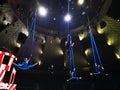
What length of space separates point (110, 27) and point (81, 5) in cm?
298

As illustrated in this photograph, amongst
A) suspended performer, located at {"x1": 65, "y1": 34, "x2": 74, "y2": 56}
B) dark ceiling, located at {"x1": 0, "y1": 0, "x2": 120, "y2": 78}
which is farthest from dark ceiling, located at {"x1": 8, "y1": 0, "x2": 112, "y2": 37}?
suspended performer, located at {"x1": 65, "y1": 34, "x2": 74, "y2": 56}

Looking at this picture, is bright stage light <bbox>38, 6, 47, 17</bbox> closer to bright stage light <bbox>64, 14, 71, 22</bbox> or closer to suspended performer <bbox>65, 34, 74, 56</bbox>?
bright stage light <bbox>64, 14, 71, 22</bbox>

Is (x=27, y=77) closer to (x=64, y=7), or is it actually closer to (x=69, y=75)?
(x=69, y=75)

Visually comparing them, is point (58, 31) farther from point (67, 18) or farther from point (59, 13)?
point (59, 13)

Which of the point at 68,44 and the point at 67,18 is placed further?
the point at 67,18

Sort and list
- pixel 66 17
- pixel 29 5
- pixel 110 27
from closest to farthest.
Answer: pixel 110 27
pixel 29 5
pixel 66 17

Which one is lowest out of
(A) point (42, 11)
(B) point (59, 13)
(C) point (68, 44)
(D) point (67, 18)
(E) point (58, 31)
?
(C) point (68, 44)

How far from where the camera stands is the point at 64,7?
1623cm

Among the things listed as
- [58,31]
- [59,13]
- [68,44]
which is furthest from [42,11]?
[68,44]

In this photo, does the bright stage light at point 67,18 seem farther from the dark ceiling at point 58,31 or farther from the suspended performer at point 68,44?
the suspended performer at point 68,44

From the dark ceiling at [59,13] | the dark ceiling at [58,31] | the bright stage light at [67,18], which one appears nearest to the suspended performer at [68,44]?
the dark ceiling at [58,31]

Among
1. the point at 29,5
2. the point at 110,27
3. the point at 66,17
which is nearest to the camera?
the point at 110,27

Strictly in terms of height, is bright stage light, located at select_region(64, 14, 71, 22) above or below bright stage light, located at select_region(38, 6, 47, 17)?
below

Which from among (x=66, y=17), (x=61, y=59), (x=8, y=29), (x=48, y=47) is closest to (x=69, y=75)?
(x=61, y=59)
